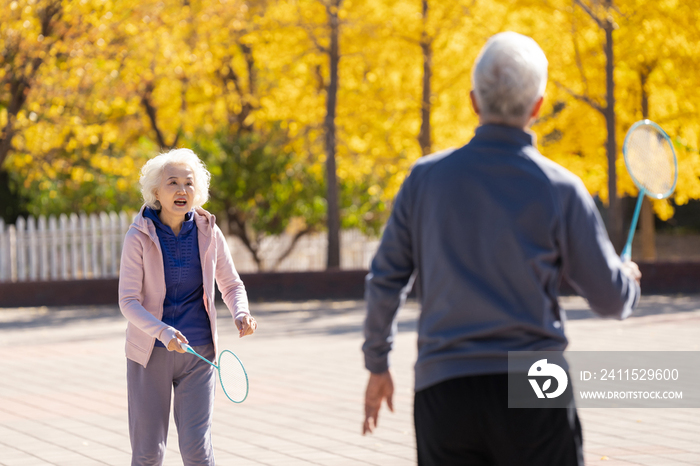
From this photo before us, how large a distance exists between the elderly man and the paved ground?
9.46ft

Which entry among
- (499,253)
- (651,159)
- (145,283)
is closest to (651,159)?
(651,159)

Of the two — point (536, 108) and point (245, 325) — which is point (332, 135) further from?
point (536, 108)

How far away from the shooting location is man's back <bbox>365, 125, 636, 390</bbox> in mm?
2312

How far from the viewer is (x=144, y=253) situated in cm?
380

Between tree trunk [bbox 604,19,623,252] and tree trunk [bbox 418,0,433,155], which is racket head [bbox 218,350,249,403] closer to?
tree trunk [bbox 604,19,623,252]

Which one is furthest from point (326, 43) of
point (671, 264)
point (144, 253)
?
point (144, 253)

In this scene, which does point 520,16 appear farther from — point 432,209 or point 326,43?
point 432,209

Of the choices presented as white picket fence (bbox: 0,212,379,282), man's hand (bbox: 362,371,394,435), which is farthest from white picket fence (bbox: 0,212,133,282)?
man's hand (bbox: 362,371,394,435)

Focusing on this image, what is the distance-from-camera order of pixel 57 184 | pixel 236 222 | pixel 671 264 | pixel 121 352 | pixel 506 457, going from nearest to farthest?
pixel 506 457, pixel 121 352, pixel 671 264, pixel 236 222, pixel 57 184

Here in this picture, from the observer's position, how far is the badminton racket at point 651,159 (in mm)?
3861

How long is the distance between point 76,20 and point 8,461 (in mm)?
10507

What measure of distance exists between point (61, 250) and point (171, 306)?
526 inches

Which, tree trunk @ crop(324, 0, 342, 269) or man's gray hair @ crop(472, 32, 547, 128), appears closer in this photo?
man's gray hair @ crop(472, 32, 547, 128)

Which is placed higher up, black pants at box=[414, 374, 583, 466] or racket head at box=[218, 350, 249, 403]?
black pants at box=[414, 374, 583, 466]
